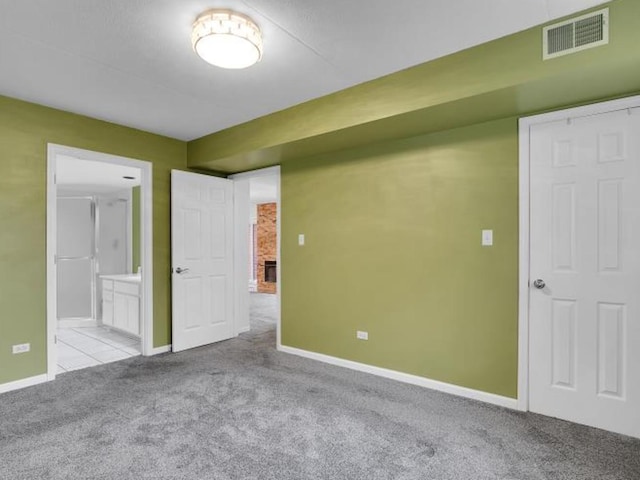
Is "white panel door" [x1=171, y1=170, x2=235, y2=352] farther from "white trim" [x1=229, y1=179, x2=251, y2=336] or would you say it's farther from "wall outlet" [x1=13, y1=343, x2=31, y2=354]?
"wall outlet" [x1=13, y1=343, x2=31, y2=354]

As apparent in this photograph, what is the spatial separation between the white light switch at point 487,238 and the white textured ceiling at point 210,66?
133 centimetres

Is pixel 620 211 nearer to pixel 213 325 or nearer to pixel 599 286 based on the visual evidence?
pixel 599 286

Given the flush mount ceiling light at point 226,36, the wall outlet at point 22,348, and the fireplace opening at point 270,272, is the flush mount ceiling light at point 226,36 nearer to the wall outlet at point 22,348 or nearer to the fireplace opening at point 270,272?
the wall outlet at point 22,348

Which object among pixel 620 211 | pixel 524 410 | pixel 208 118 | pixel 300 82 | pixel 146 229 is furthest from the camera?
pixel 146 229

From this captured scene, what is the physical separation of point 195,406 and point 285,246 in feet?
6.29

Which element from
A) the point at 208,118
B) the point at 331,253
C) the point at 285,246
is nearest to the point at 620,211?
the point at 331,253

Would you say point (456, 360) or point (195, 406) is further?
point (456, 360)

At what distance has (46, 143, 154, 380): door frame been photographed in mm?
3203

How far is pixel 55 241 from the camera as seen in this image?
3.25 meters

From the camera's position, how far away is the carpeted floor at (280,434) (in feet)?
6.34

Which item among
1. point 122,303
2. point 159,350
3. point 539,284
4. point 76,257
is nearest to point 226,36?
point 539,284

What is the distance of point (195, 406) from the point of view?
2668 mm

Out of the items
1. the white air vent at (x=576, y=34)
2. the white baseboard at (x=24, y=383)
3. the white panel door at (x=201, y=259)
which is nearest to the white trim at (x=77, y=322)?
the white panel door at (x=201, y=259)

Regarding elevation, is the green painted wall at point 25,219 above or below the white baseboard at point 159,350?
above
